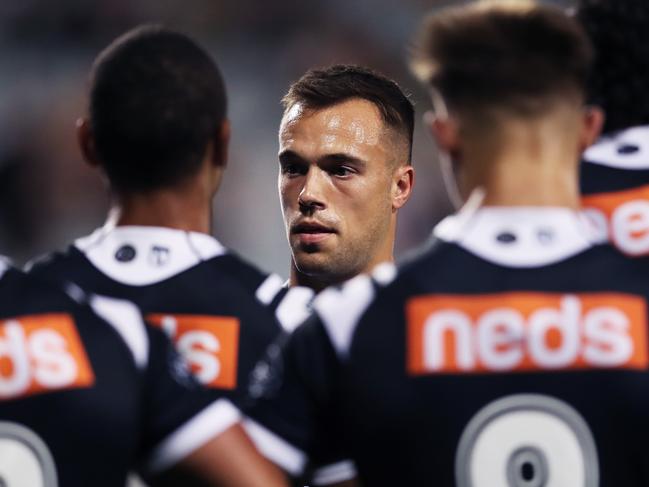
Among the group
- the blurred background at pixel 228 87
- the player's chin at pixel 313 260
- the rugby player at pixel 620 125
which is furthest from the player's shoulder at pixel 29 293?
the blurred background at pixel 228 87

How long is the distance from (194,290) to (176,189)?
0.25 metres

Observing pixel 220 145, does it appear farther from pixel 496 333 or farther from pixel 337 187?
pixel 337 187

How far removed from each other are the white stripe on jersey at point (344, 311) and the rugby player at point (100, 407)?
264 millimetres

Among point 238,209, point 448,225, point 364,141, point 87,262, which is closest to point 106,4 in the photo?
point 238,209

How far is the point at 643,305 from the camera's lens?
2.33 metres

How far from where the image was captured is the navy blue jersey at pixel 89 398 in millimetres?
2340

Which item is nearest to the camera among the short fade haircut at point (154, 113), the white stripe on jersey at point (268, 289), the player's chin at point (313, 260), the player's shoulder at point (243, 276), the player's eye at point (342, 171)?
the short fade haircut at point (154, 113)

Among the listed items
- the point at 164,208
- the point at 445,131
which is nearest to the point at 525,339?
the point at 445,131

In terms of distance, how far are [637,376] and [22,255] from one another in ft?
26.3

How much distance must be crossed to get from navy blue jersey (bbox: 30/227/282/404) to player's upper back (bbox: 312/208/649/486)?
425mm

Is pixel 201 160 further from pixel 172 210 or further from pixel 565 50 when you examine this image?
pixel 565 50

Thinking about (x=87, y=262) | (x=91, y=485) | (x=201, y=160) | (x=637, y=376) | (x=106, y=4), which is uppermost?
(x=106, y=4)

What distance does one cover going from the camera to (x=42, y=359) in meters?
A: 2.38

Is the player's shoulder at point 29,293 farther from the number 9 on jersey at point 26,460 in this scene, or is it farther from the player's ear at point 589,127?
the player's ear at point 589,127
